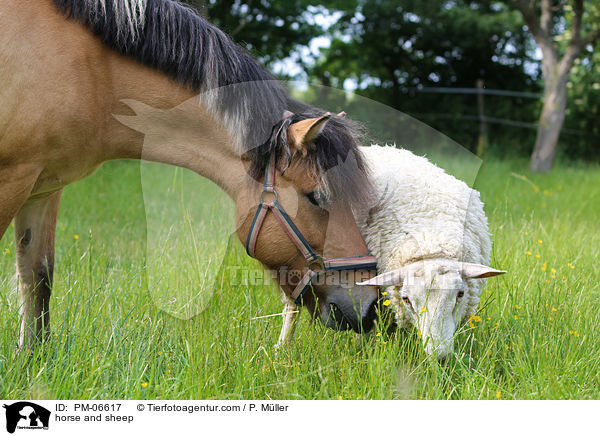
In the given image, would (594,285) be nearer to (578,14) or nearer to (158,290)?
(158,290)

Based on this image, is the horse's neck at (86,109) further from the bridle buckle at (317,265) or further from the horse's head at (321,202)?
the bridle buckle at (317,265)

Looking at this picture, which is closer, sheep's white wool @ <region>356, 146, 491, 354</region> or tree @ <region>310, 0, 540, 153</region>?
sheep's white wool @ <region>356, 146, 491, 354</region>

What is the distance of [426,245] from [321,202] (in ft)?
1.82

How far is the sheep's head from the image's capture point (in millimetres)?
2326

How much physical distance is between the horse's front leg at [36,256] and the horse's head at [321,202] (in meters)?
1.28

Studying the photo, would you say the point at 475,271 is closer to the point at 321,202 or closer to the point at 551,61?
the point at 321,202

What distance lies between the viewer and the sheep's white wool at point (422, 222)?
8.25 feet

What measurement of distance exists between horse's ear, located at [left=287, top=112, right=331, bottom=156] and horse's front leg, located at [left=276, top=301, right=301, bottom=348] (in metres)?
0.95


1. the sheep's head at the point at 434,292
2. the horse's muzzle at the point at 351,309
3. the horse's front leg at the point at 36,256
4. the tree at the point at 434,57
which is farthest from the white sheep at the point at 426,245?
the tree at the point at 434,57

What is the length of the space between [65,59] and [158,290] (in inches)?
57.6
